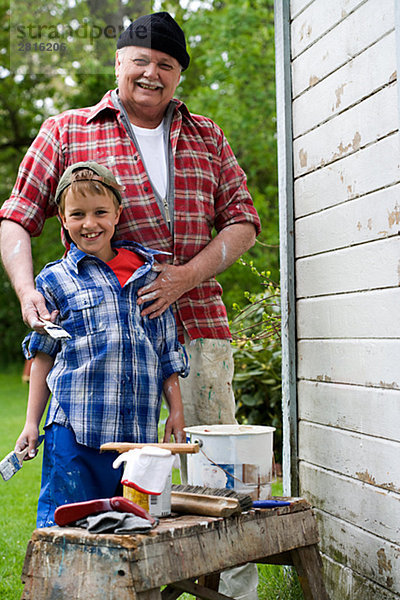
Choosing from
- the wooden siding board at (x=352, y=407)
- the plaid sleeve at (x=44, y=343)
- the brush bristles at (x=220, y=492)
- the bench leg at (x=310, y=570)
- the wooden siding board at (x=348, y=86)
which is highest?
the wooden siding board at (x=348, y=86)

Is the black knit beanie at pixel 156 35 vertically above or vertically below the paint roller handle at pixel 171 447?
above

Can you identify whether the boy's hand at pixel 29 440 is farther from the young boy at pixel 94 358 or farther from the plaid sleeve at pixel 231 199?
the plaid sleeve at pixel 231 199

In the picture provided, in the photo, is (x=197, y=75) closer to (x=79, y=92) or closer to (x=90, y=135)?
(x=79, y=92)

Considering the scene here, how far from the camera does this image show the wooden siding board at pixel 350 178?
83.0 inches

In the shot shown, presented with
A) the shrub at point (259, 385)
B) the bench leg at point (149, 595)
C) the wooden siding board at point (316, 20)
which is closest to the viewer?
the bench leg at point (149, 595)

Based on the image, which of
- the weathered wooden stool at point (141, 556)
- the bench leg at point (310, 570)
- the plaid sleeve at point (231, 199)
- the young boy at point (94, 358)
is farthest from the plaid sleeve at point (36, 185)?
the bench leg at point (310, 570)

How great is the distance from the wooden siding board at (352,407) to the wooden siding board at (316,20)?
127 cm

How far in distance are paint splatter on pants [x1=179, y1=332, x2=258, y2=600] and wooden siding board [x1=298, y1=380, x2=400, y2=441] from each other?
0.31 metres

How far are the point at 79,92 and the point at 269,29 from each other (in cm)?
424

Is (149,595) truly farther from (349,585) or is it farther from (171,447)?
(349,585)

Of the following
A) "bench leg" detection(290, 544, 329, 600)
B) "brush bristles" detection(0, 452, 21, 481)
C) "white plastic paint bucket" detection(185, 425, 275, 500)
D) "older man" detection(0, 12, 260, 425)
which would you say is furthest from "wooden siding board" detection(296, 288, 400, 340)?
"brush bristles" detection(0, 452, 21, 481)

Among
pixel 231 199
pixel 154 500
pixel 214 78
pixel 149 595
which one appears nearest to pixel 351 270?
pixel 231 199

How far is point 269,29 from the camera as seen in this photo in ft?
42.6

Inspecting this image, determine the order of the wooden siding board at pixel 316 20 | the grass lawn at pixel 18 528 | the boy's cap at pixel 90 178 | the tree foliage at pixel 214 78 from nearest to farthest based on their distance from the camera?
the boy's cap at pixel 90 178 < the wooden siding board at pixel 316 20 < the grass lawn at pixel 18 528 < the tree foliage at pixel 214 78
